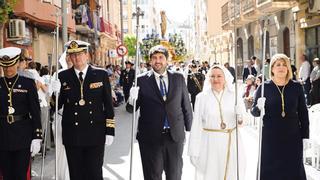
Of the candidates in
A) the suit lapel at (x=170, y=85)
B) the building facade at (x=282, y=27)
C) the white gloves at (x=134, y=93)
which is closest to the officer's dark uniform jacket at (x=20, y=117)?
the white gloves at (x=134, y=93)

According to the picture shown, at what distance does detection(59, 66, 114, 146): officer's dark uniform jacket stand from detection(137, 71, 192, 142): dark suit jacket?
1.60ft

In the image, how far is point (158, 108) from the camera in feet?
20.9

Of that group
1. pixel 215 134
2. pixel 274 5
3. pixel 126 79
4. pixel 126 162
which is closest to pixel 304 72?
pixel 126 79

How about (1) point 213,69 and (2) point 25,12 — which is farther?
(2) point 25,12

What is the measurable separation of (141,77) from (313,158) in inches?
144

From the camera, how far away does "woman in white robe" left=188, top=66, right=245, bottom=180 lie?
622 centimetres

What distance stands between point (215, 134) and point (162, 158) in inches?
26.7

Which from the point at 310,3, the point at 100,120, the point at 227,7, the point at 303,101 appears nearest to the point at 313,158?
the point at 303,101

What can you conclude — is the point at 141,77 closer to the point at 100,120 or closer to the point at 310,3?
the point at 100,120

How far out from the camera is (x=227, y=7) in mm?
41500

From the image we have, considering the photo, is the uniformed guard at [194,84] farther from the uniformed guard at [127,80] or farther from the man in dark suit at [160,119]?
the man in dark suit at [160,119]

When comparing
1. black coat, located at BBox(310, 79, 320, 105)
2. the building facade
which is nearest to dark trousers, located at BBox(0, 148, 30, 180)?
black coat, located at BBox(310, 79, 320, 105)

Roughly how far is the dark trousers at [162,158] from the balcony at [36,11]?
13731 millimetres

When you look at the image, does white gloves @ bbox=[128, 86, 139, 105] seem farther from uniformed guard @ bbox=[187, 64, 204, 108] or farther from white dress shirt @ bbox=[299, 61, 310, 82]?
white dress shirt @ bbox=[299, 61, 310, 82]
